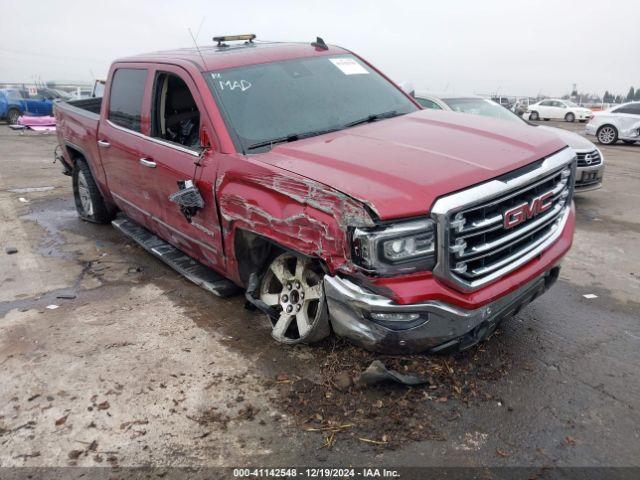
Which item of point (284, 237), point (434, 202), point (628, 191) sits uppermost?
point (434, 202)

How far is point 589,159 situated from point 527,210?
189 inches

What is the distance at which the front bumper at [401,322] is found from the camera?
8.39 ft

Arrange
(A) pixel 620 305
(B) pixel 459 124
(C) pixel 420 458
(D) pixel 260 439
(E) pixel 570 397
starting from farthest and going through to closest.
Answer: (A) pixel 620 305, (B) pixel 459 124, (E) pixel 570 397, (D) pixel 260 439, (C) pixel 420 458

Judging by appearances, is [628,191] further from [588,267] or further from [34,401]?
[34,401]

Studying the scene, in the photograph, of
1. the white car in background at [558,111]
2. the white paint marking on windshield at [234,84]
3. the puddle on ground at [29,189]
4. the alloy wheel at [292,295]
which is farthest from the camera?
the white car in background at [558,111]

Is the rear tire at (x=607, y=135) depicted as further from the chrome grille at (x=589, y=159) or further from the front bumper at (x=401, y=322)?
the front bumper at (x=401, y=322)

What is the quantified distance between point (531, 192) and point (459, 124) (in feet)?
3.02

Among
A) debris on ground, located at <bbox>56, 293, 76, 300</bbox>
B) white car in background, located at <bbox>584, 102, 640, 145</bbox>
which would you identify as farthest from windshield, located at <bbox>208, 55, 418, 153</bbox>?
white car in background, located at <bbox>584, 102, 640, 145</bbox>

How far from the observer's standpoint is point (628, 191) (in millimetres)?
8266

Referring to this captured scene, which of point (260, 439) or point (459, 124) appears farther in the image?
point (459, 124)

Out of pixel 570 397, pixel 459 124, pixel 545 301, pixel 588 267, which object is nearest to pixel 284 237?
pixel 459 124

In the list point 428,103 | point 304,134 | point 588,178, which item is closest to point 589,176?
point 588,178

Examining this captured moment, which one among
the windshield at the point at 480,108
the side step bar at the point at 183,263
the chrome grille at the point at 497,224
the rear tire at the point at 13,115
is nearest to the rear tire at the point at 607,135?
the windshield at the point at 480,108

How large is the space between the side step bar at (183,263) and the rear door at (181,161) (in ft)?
0.65
